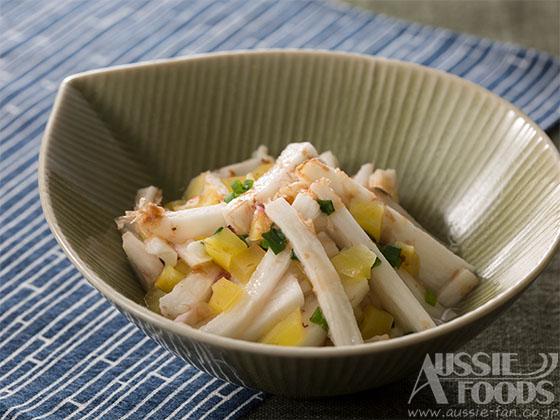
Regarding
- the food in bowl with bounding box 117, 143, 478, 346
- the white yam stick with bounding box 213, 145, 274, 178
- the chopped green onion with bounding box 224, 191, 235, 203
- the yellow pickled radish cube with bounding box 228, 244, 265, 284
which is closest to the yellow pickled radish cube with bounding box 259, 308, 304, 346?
the food in bowl with bounding box 117, 143, 478, 346

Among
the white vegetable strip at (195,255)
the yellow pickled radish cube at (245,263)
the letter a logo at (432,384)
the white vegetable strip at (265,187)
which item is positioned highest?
the white vegetable strip at (265,187)

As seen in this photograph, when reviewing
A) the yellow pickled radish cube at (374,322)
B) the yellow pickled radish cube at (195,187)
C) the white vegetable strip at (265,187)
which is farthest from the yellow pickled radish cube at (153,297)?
the yellow pickled radish cube at (374,322)

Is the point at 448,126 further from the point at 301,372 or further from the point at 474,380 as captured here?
the point at 301,372

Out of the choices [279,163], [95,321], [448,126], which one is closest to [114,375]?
[95,321]

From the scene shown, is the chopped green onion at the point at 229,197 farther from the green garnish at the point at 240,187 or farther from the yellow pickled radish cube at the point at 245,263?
the yellow pickled radish cube at the point at 245,263

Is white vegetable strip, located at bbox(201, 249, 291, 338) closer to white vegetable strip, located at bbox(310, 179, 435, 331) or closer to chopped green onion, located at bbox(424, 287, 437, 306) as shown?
white vegetable strip, located at bbox(310, 179, 435, 331)

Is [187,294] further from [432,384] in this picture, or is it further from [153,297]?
[432,384]
